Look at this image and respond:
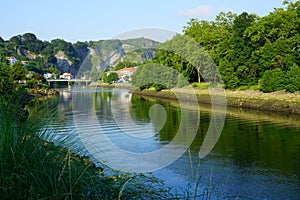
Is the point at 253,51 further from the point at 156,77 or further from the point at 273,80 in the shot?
the point at 156,77

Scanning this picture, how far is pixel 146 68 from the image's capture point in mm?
62719

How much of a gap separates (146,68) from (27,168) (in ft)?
193

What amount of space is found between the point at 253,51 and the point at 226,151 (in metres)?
22.5

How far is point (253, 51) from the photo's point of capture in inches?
1348

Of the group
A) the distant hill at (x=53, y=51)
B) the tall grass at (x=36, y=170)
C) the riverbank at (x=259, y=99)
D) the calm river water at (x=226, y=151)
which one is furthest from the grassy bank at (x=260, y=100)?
→ the distant hill at (x=53, y=51)

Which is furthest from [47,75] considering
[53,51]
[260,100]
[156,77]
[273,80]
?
[273,80]

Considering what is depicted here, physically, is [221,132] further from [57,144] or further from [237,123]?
[57,144]

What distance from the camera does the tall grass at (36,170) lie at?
13.3ft

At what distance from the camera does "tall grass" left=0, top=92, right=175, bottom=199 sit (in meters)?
4.05

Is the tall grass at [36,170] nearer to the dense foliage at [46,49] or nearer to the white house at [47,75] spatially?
the white house at [47,75]

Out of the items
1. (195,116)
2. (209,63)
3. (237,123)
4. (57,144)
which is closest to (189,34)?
(209,63)

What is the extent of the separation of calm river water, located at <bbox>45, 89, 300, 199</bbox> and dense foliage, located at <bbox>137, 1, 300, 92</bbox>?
771 centimetres

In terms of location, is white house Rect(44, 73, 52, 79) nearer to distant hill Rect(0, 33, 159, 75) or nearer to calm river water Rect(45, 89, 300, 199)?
distant hill Rect(0, 33, 159, 75)

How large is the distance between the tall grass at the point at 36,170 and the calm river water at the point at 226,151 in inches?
15.8
